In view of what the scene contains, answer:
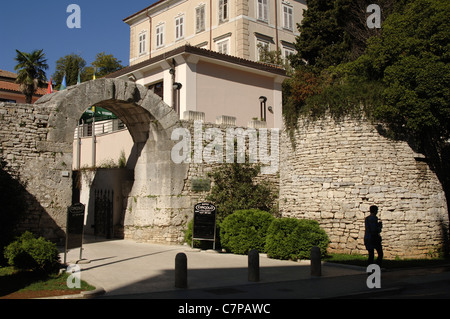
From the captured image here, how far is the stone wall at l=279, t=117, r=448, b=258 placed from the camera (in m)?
15.2

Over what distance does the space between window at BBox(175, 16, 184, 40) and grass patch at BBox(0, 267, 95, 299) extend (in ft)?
86.7

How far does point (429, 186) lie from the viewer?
51.7 feet

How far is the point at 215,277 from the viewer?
10.4m

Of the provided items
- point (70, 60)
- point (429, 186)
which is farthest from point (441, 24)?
point (70, 60)

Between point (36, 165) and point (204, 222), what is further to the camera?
point (204, 222)

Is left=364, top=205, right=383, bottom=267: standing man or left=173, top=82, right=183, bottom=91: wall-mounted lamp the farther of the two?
left=173, top=82, right=183, bottom=91: wall-mounted lamp

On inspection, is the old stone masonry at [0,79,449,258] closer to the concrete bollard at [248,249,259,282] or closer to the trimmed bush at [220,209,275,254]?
the trimmed bush at [220,209,275,254]

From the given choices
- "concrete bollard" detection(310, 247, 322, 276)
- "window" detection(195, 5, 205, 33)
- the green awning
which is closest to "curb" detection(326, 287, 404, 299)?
"concrete bollard" detection(310, 247, 322, 276)

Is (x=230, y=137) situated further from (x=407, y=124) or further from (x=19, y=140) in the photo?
(x=19, y=140)

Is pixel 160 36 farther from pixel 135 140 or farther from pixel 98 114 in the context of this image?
pixel 135 140

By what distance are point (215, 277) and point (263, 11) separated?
25.7 m

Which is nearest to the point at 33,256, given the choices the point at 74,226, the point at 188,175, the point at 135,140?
the point at 74,226

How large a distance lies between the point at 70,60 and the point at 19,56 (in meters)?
17.1

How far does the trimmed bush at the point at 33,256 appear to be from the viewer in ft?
33.2
